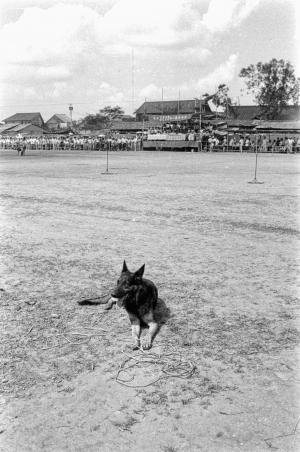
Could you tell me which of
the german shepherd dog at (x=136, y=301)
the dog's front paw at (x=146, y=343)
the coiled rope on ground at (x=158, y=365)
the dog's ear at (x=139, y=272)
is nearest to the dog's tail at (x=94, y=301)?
the german shepherd dog at (x=136, y=301)

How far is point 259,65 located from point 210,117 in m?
15.8

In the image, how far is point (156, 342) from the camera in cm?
446

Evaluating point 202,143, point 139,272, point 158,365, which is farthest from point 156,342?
point 202,143

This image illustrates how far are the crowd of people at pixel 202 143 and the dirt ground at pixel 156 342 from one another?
36600 millimetres

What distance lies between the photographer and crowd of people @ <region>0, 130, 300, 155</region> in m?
49.2

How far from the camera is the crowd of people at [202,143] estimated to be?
49.2 metres

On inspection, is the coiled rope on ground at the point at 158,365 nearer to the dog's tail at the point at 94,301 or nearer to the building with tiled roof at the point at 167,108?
the dog's tail at the point at 94,301

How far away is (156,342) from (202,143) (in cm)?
4952

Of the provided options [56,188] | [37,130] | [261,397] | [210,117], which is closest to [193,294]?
[261,397]

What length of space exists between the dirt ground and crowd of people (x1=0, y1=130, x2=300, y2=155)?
36600 millimetres

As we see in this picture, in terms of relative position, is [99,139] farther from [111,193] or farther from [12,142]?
[111,193]

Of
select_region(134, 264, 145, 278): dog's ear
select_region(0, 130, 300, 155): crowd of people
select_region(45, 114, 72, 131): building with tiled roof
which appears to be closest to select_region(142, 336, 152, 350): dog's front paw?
select_region(134, 264, 145, 278): dog's ear

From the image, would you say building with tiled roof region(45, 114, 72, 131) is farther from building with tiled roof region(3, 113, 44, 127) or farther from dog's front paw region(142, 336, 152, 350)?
dog's front paw region(142, 336, 152, 350)

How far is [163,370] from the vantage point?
393 centimetres
